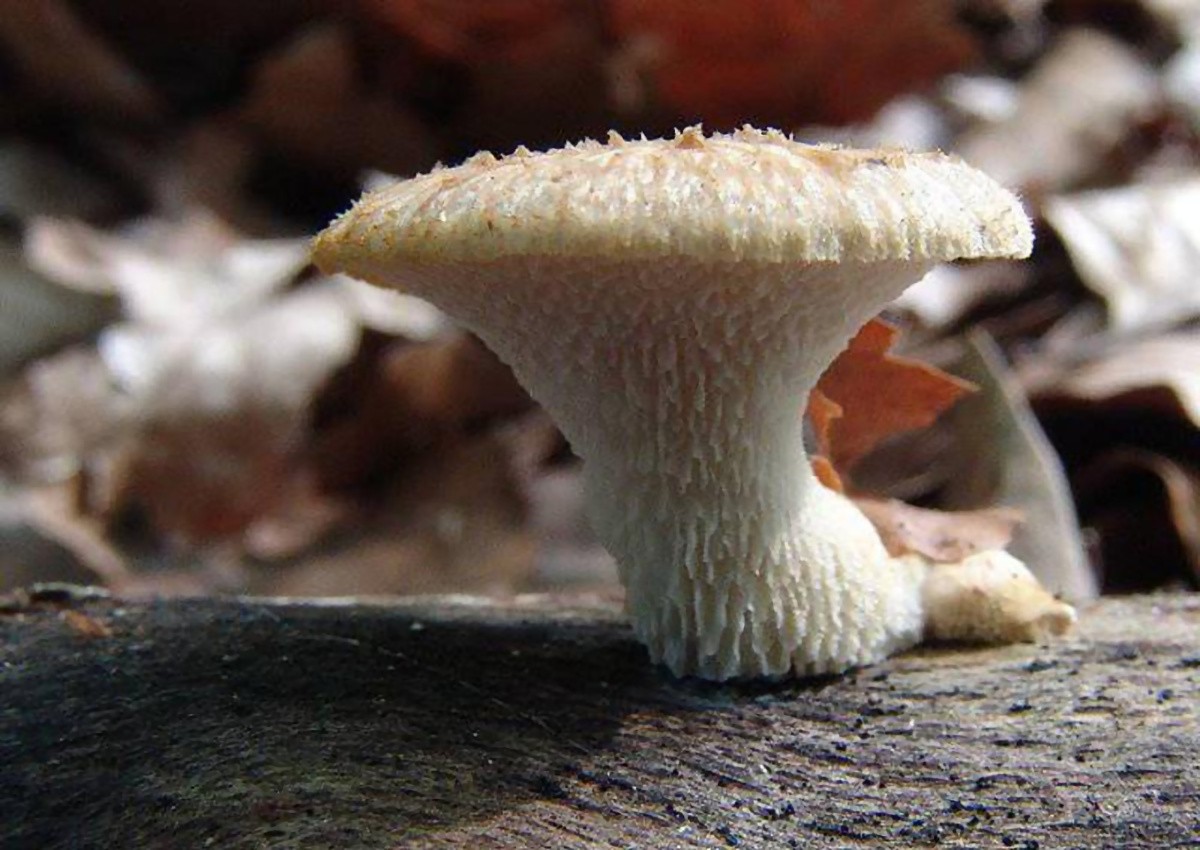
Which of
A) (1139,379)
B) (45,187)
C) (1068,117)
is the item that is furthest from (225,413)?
(1068,117)

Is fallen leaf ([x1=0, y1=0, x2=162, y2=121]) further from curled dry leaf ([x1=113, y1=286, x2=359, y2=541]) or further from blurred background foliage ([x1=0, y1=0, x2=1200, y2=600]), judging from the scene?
curled dry leaf ([x1=113, y1=286, x2=359, y2=541])

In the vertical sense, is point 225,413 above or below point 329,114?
below

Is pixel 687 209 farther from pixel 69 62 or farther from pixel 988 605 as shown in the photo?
pixel 69 62

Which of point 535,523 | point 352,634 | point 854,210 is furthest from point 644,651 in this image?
point 535,523

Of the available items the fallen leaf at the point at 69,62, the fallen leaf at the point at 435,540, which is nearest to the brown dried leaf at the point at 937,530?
the fallen leaf at the point at 435,540

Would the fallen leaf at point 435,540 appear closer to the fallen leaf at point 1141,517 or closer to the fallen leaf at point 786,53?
the fallen leaf at point 1141,517
